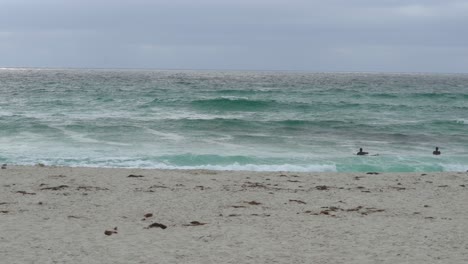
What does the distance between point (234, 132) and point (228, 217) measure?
58.9ft

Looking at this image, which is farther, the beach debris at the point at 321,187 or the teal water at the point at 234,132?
the teal water at the point at 234,132

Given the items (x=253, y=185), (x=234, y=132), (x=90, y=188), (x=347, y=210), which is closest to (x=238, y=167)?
(x=253, y=185)

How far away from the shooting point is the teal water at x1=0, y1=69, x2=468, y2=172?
18.8 meters

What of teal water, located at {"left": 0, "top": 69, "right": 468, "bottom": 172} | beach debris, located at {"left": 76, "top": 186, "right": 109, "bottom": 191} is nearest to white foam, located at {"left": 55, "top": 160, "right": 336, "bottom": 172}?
teal water, located at {"left": 0, "top": 69, "right": 468, "bottom": 172}

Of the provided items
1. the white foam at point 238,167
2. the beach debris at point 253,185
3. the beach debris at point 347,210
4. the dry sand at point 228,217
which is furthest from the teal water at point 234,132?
the beach debris at point 347,210

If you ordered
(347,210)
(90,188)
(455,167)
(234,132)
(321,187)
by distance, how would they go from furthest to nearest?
1. (234,132)
2. (455,167)
3. (321,187)
4. (90,188)
5. (347,210)

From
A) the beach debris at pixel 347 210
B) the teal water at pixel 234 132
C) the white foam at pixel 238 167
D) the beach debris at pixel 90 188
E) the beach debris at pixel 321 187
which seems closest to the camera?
the beach debris at pixel 347 210

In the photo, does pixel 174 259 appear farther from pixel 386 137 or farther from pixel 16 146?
pixel 386 137

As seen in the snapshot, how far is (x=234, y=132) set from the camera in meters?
27.6

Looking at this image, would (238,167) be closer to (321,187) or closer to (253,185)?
(253,185)

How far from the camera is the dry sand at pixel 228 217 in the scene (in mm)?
7422

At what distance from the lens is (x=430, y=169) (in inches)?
706

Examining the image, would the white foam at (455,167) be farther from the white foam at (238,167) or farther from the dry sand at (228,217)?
the white foam at (238,167)

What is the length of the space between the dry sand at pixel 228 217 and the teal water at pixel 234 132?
13.2 ft
